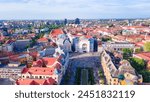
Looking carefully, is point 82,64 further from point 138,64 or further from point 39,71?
point 39,71

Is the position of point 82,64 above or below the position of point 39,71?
below

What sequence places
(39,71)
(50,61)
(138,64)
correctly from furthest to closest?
(138,64), (50,61), (39,71)

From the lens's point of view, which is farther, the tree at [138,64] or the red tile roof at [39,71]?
the tree at [138,64]

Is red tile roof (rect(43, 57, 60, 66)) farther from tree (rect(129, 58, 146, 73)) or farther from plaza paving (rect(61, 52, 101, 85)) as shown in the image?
tree (rect(129, 58, 146, 73))

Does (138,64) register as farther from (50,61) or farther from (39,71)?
(39,71)

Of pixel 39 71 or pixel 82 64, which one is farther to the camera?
pixel 82 64

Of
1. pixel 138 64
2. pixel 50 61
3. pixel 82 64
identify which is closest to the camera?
pixel 50 61

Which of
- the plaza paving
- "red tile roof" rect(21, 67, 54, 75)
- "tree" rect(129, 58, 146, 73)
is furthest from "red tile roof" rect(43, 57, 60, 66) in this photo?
"tree" rect(129, 58, 146, 73)

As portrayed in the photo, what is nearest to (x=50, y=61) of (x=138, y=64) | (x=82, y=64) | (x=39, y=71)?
(x=39, y=71)

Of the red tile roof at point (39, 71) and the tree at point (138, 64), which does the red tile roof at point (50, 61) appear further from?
the tree at point (138, 64)

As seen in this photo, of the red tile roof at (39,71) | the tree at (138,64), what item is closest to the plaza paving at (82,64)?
the red tile roof at (39,71)

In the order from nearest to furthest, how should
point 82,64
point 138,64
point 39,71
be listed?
point 39,71, point 138,64, point 82,64
